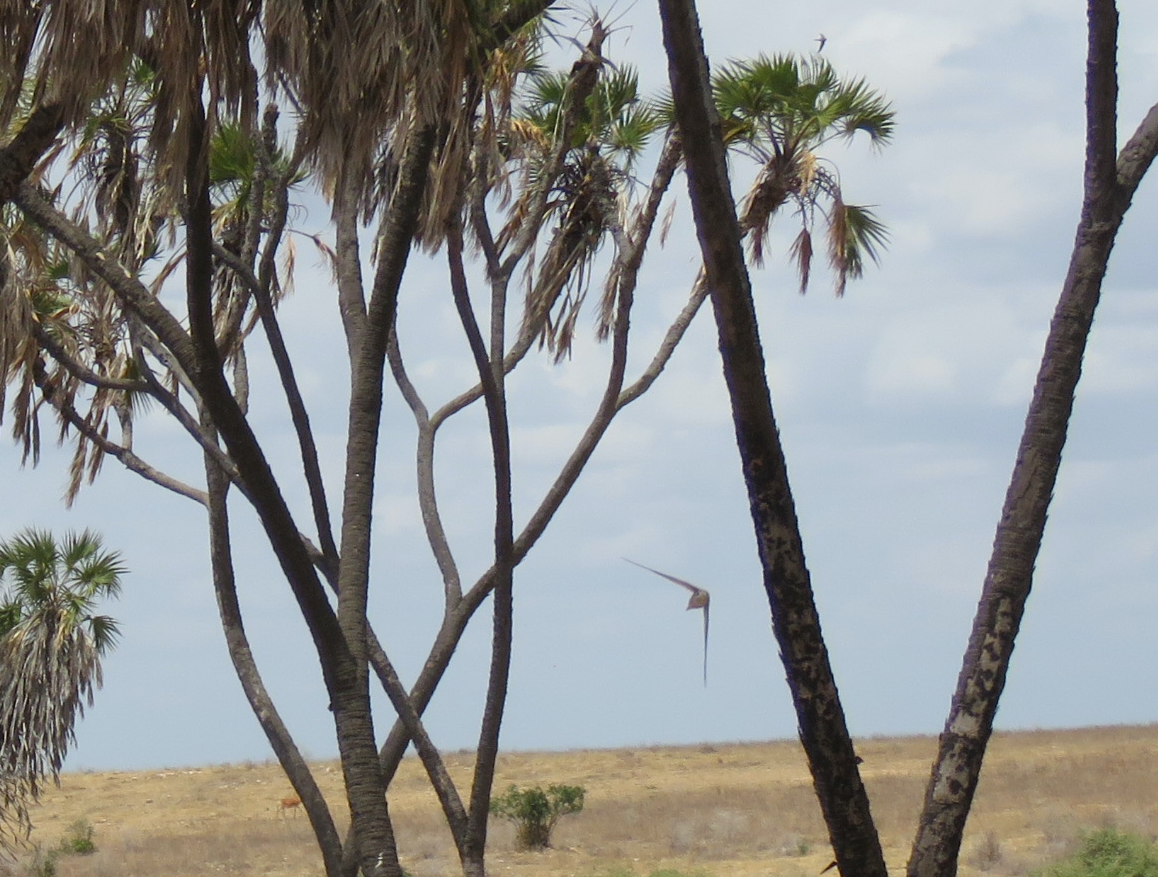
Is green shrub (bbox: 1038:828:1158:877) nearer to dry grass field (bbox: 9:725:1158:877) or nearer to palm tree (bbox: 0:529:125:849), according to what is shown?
dry grass field (bbox: 9:725:1158:877)

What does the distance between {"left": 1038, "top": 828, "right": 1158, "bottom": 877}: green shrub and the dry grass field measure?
47cm

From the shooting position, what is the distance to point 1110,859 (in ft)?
47.3

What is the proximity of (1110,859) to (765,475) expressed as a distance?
10049 mm

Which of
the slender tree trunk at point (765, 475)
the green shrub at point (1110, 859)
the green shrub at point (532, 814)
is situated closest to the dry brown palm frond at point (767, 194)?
the slender tree trunk at point (765, 475)

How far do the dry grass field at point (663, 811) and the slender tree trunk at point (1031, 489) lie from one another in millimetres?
9972

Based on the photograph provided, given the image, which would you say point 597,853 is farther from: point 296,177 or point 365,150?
point 365,150

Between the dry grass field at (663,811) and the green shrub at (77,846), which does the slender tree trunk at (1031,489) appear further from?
the green shrub at (77,846)

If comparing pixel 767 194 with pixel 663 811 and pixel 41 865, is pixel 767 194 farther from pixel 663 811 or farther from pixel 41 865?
pixel 663 811

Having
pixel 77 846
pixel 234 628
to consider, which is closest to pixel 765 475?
pixel 234 628

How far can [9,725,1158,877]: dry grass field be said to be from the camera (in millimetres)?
20484

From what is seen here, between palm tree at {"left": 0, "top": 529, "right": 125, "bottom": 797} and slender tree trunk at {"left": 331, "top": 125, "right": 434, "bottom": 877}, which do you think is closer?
slender tree trunk at {"left": 331, "top": 125, "right": 434, "bottom": 877}

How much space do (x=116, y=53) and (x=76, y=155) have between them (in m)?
5.50

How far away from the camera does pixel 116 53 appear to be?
701 centimetres

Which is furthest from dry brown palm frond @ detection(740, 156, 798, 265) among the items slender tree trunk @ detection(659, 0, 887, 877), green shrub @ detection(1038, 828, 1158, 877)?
green shrub @ detection(1038, 828, 1158, 877)
